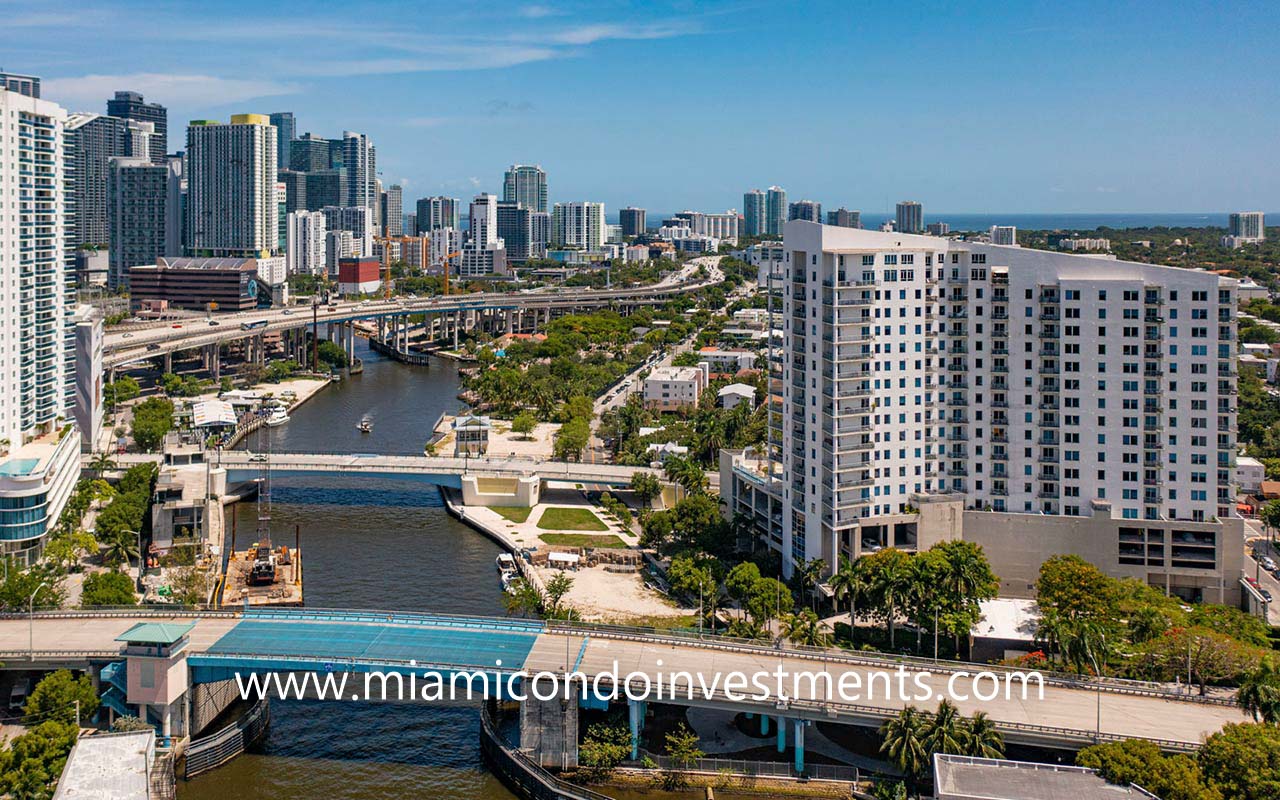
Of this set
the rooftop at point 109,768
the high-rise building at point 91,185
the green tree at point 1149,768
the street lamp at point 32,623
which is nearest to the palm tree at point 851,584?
the green tree at point 1149,768

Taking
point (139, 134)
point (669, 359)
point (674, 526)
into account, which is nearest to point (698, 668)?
point (674, 526)

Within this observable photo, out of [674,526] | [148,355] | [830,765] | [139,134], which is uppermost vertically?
[139,134]

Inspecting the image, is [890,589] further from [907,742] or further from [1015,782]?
[1015,782]

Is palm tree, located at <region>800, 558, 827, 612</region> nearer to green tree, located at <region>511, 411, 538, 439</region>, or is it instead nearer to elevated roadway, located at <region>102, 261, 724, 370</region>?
green tree, located at <region>511, 411, 538, 439</region>

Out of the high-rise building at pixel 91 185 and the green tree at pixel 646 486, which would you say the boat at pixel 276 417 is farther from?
the high-rise building at pixel 91 185

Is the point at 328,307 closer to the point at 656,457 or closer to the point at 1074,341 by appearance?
the point at 656,457

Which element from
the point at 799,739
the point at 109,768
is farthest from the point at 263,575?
the point at 799,739
